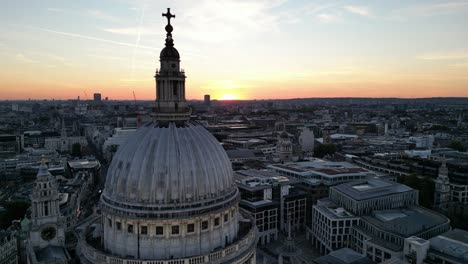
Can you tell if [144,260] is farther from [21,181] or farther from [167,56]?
[21,181]

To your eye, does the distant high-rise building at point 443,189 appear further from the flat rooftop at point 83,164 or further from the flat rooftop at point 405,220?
the flat rooftop at point 83,164

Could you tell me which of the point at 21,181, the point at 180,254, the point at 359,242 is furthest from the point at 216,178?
the point at 21,181

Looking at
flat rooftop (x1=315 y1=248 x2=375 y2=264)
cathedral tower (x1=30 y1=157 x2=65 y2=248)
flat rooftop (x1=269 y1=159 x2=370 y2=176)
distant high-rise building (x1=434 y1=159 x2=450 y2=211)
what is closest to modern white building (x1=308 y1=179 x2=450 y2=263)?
flat rooftop (x1=315 y1=248 x2=375 y2=264)

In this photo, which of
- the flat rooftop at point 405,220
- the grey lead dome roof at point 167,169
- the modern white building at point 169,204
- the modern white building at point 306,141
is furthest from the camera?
the modern white building at point 306,141

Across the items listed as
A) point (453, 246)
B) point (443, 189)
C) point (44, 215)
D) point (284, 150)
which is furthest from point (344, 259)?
Answer: point (284, 150)

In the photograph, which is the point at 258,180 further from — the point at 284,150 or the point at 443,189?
the point at 284,150

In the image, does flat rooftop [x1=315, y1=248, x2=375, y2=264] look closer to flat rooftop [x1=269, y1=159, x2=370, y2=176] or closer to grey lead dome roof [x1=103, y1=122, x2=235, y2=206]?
grey lead dome roof [x1=103, y1=122, x2=235, y2=206]

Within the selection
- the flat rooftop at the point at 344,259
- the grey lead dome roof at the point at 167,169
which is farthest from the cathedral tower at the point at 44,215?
the flat rooftop at the point at 344,259
